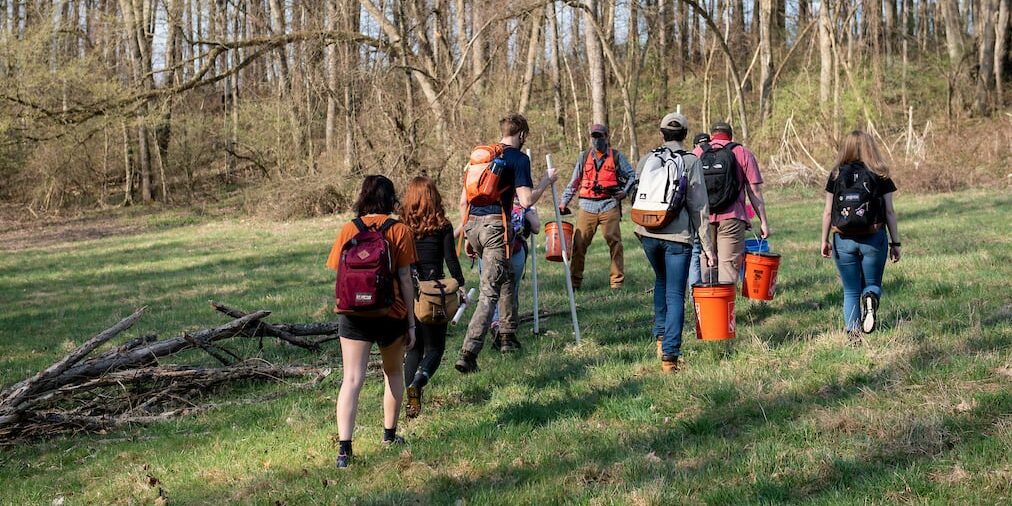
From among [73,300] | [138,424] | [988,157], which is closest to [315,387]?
[138,424]

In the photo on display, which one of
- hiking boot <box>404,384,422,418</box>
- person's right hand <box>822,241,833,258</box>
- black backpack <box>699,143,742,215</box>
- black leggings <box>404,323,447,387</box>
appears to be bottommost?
hiking boot <box>404,384,422,418</box>

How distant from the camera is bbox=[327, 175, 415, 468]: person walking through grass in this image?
4906mm

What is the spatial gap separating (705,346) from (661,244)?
1096mm

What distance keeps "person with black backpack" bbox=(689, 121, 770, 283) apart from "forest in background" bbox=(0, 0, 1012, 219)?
10.5 metres

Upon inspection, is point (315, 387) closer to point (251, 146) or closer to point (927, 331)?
point (927, 331)

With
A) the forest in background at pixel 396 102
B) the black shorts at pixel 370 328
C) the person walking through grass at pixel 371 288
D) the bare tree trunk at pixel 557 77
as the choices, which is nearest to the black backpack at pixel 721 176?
the person walking through grass at pixel 371 288

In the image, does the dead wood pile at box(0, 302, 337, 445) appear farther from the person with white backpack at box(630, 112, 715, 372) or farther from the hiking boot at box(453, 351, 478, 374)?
the person with white backpack at box(630, 112, 715, 372)

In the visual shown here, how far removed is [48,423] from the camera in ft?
21.7

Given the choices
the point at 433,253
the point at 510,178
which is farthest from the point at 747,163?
the point at 433,253

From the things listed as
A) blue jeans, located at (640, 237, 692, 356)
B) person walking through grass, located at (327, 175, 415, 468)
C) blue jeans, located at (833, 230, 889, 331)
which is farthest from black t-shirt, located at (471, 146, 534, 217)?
blue jeans, located at (833, 230, 889, 331)

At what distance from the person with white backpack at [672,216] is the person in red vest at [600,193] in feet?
11.9

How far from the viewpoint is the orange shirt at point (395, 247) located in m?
5.04

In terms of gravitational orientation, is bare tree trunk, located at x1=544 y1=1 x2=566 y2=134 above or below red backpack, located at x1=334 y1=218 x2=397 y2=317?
above

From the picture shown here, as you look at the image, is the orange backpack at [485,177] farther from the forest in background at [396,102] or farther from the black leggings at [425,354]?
the forest in background at [396,102]
